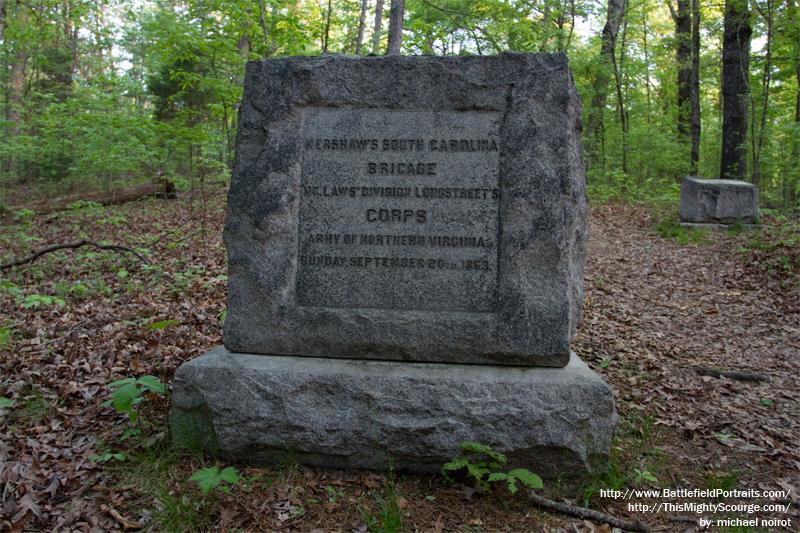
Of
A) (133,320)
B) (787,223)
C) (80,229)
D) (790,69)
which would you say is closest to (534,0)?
(790,69)

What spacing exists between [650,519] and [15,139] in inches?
628

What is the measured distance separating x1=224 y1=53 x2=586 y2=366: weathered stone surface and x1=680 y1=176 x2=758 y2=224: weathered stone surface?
8.52m

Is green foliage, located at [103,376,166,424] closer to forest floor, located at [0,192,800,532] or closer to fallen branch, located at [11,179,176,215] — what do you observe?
forest floor, located at [0,192,800,532]

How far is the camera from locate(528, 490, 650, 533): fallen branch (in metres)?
2.64

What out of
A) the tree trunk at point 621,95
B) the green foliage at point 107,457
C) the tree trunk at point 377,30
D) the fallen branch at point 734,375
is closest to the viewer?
the green foliage at point 107,457

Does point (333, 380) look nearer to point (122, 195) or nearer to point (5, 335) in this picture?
point (5, 335)

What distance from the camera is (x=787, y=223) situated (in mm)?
9484

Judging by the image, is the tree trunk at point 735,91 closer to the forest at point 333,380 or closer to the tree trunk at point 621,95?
the forest at point 333,380

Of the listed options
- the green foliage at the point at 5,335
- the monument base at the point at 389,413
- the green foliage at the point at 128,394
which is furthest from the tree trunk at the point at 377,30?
the monument base at the point at 389,413

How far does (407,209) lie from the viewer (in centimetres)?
331

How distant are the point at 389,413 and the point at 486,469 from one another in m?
0.60

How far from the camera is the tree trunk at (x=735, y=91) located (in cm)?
1188

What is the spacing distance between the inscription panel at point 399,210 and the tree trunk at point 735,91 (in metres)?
11.5

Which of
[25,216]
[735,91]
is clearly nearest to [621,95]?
[735,91]
